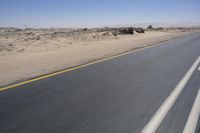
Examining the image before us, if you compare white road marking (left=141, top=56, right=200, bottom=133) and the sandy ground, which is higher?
white road marking (left=141, top=56, right=200, bottom=133)

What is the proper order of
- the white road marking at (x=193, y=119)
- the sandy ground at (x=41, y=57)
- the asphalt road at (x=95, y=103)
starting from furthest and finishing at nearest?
the sandy ground at (x=41, y=57) → the asphalt road at (x=95, y=103) → the white road marking at (x=193, y=119)

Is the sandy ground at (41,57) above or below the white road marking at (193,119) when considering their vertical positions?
below

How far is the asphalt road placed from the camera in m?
4.04

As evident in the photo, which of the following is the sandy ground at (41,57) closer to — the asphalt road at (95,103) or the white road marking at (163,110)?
the asphalt road at (95,103)

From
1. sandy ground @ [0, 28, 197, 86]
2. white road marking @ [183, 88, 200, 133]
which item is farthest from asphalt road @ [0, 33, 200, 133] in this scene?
sandy ground @ [0, 28, 197, 86]

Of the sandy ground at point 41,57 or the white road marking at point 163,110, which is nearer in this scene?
the white road marking at point 163,110

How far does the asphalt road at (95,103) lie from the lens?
13.2 feet

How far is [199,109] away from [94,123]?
230 centimetres

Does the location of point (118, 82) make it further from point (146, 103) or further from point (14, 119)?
point (14, 119)

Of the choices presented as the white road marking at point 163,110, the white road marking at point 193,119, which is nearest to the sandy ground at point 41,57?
the white road marking at point 163,110

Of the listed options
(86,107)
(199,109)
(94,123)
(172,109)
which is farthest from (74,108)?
(199,109)

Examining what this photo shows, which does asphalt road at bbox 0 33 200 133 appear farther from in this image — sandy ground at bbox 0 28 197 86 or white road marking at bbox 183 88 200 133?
sandy ground at bbox 0 28 197 86

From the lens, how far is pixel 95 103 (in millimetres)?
5262

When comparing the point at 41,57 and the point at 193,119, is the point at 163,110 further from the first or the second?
the point at 41,57
